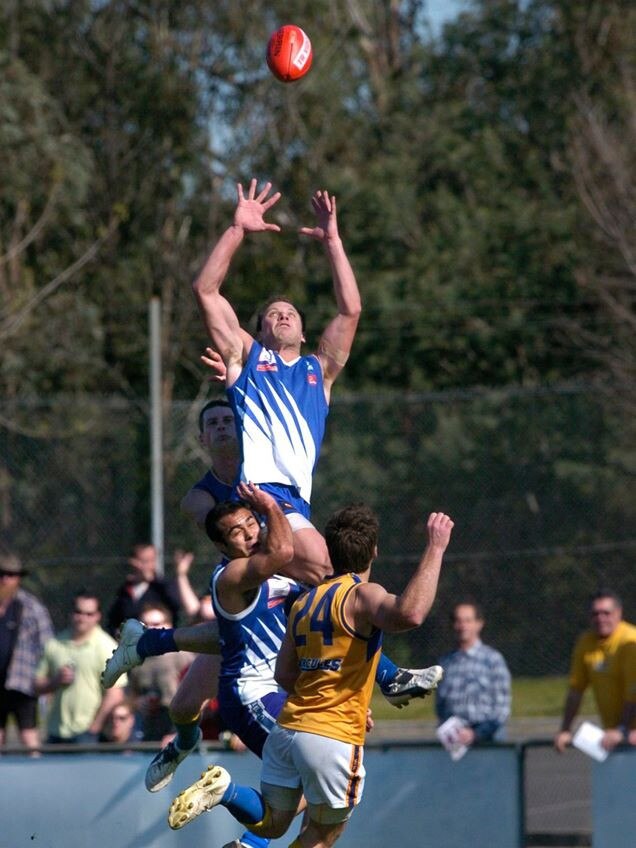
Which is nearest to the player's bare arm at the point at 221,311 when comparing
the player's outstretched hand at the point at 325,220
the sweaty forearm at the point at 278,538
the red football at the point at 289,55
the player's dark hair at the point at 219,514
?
the player's outstretched hand at the point at 325,220

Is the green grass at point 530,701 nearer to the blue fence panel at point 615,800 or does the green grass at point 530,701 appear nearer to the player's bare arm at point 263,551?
the blue fence panel at point 615,800

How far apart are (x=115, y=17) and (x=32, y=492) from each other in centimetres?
1096

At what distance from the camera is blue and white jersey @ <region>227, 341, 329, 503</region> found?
7.56 m

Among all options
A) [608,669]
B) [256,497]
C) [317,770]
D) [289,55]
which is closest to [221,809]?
[608,669]

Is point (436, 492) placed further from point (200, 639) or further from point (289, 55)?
point (200, 639)

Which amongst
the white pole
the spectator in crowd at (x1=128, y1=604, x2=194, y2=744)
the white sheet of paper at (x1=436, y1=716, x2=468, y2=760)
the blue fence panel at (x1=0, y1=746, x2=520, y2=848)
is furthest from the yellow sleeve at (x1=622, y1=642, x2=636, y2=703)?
the white pole

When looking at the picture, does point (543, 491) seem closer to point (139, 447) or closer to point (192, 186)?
point (139, 447)

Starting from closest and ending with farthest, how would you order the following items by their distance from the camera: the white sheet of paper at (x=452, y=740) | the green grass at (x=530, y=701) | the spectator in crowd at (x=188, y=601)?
the white sheet of paper at (x=452, y=740), the spectator in crowd at (x=188, y=601), the green grass at (x=530, y=701)

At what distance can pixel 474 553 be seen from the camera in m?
17.5

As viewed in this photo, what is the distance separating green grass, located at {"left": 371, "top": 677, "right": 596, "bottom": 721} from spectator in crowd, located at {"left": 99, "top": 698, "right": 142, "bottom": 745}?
644 cm

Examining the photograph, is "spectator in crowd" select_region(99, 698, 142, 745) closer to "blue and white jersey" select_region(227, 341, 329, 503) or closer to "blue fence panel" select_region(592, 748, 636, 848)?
"blue fence panel" select_region(592, 748, 636, 848)

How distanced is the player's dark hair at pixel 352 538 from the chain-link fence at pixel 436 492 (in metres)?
10.3

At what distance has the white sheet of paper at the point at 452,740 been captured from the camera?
34.0 ft

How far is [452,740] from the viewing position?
10406 mm
